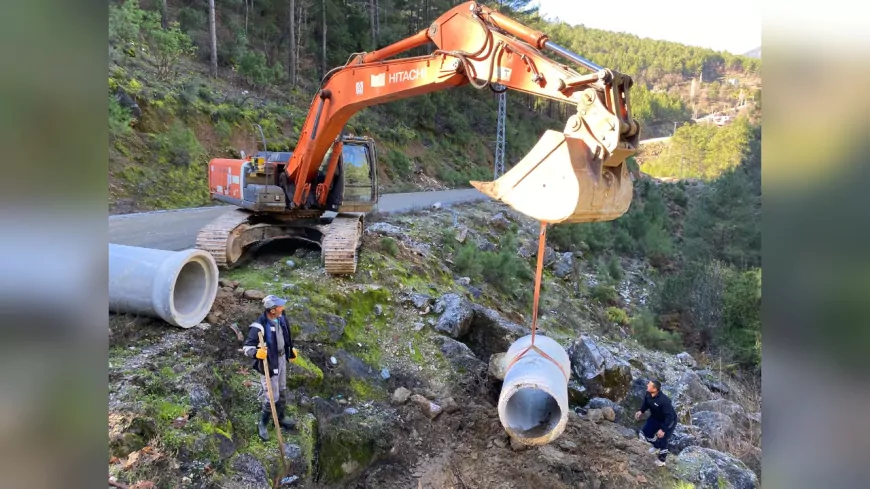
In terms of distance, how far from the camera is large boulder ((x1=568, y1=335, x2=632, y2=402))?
27.0ft

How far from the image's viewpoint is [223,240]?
28.0ft

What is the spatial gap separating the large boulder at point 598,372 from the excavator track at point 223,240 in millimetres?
5686

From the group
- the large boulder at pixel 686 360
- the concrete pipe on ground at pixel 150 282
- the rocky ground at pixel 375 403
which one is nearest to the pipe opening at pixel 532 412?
the rocky ground at pixel 375 403

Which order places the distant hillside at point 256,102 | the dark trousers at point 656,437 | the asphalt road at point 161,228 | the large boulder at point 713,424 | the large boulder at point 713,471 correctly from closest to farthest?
the large boulder at point 713,471 → the dark trousers at point 656,437 → the large boulder at point 713,424 → the asphalt road at point 161,228 → the distant hillside at point 256,102

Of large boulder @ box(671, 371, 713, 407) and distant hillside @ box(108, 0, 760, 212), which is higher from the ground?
→ distant hillside @ box(108, 0, 760, 212)

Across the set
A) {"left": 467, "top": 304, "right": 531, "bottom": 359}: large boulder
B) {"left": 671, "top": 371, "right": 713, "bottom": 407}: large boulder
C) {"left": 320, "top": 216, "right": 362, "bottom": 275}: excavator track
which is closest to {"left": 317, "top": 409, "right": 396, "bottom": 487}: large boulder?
{"left": 320, "top": 216, "right": 362, "bottom": 275}: excavator track

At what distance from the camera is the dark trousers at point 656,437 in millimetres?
6439

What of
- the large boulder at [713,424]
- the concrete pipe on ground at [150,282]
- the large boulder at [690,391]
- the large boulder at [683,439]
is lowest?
the large boulder at [690,391]

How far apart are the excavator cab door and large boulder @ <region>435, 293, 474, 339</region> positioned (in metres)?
2.42

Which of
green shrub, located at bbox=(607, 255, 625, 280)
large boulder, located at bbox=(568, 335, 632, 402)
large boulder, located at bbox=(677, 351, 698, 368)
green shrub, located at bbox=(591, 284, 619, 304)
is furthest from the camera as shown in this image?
green shrub, located at bbox=(607, 255, 625, 280)

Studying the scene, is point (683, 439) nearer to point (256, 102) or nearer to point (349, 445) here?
point (349, 445)

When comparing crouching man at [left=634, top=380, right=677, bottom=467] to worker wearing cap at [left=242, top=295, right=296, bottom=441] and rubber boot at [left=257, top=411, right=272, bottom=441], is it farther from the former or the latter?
rubber boot at [left=257, top=411, right=272, bottom=441]

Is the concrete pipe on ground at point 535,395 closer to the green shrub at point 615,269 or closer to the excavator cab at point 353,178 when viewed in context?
the excavator cab at point 353,178
